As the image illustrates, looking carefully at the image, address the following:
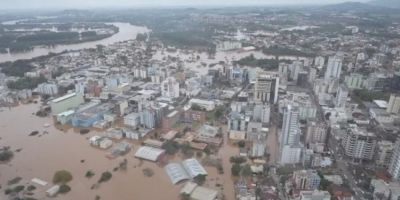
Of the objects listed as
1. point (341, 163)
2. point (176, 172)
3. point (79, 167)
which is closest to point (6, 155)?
point (79, 167)

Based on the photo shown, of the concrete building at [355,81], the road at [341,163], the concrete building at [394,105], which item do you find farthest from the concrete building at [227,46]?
the road at [341,163]

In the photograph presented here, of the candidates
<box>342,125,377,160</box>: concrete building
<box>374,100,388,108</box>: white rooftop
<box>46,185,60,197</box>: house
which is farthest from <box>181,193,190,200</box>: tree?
<box>374,100,388,108</box>: white rooftop

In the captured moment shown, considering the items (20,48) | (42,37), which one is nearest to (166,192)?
(20,48)

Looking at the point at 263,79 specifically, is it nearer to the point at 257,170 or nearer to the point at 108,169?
the point at 257,170

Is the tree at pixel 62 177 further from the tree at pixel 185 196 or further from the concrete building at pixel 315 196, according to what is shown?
the concrete building at pixel 315 196

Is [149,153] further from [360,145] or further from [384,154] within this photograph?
[384,154]

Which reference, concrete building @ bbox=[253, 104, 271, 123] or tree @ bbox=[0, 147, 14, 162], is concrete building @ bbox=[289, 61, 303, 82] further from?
tree @ bbox=[0, 147, 14, 162]
